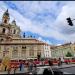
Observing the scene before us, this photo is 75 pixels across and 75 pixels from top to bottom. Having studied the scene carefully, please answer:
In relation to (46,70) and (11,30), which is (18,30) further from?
(46,70)

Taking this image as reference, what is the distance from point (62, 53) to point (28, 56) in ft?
117

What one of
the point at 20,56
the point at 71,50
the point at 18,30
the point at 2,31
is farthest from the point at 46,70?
the point at 71,50

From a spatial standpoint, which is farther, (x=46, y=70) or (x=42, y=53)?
(x=42, y=53)

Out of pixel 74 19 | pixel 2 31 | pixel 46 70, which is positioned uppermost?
pixel 2 31

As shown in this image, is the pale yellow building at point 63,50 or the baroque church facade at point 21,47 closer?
the baroque church facade at point 21,47

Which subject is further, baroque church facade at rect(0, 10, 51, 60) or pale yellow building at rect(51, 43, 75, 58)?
pale yellow building at rect(51, 43, 75, 58)

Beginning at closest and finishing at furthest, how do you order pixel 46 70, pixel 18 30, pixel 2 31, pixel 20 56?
pixel 46 70 < pixel 20 56 < pixel 2 31 < pixel 18 30

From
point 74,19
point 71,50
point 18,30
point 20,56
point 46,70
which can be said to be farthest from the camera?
point 71,50

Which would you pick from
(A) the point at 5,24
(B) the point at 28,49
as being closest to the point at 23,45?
(B) the point at 28,49

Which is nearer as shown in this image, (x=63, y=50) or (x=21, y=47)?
(x=21, y=47)

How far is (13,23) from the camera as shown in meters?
113

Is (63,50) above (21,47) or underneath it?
above

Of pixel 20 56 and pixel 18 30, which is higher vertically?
pixel 18 30

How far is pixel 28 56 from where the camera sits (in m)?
93.4
